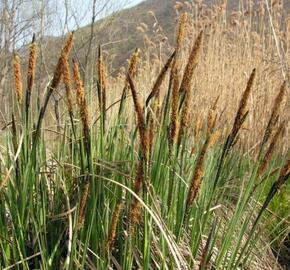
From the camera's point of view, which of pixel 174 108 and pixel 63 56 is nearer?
pixel 63 56

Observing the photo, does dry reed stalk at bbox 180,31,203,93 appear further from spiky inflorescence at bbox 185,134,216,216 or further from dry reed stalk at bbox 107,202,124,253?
dry reed stalk at bbox 107,202,124,253

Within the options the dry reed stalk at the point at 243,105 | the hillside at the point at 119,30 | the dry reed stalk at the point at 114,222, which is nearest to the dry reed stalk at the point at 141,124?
the dry reed stalk at the point at 114,222

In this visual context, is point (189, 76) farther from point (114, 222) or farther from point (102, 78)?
point (114, 222)

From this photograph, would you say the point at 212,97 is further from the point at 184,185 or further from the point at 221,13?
the point at 184,185

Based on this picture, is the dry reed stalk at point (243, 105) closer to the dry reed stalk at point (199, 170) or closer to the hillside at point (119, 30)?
the dry reed stalk at point (199, 170)

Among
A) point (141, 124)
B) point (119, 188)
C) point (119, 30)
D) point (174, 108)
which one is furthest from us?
point (119, 30)

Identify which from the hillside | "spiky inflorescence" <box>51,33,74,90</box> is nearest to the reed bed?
"spiky inflorescence" <box>51,33,74,90</box>

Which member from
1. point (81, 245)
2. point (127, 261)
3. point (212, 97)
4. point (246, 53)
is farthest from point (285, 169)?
point (246, 53)

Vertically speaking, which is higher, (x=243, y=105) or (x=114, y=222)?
(x=243, y=105)

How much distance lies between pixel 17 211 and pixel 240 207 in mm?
608

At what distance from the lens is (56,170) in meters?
1.63

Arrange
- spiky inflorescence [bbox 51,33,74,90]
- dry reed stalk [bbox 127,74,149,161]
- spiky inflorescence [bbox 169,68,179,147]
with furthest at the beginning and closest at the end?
spiky inflorescence [bbox 169,68,179,147]
spiky inflorescence [bbox 51,33,74,90]
dry reed stalk [bbox 127,74,149,161]

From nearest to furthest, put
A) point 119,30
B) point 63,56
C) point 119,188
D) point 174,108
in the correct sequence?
point 63,56 → point 174,108 → point 119,188 → point 119,30

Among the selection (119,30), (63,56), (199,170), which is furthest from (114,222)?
(119,30)
